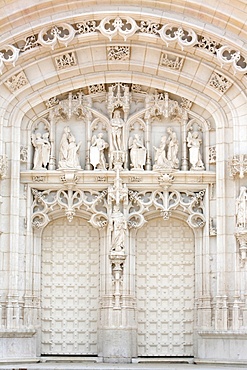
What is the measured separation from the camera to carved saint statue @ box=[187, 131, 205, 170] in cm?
2152

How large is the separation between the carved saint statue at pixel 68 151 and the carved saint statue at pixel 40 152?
296 mm

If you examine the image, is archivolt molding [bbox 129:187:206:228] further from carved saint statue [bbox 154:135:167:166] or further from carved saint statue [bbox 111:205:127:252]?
carved saint statue [bbox 154:135:167:166]

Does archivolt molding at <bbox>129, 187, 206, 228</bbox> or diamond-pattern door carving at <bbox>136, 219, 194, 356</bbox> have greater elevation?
archivolt molding at <bbox>129, 187, 206, 228</bbox>

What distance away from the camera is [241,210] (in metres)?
20.7

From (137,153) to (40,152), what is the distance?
2.05 meters

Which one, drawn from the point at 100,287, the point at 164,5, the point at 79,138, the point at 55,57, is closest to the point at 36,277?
the point at 100,287

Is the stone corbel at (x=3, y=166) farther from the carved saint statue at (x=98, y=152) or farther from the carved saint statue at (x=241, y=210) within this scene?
the carved saint statue at (x=241, y=210)

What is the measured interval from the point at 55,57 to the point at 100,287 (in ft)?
16.0

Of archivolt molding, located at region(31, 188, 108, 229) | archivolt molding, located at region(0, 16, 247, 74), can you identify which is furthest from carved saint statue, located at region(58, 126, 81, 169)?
archivolt molding, located at region(0, 16, 247, 74)

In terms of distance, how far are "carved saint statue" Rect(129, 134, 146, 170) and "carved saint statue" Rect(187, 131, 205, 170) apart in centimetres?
99

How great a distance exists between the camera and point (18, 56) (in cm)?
2066

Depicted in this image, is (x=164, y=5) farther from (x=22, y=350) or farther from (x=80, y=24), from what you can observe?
(x=22, y=350)

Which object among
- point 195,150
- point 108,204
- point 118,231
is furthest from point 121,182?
point 195,150

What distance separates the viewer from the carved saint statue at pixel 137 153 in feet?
Answer: 70.6
